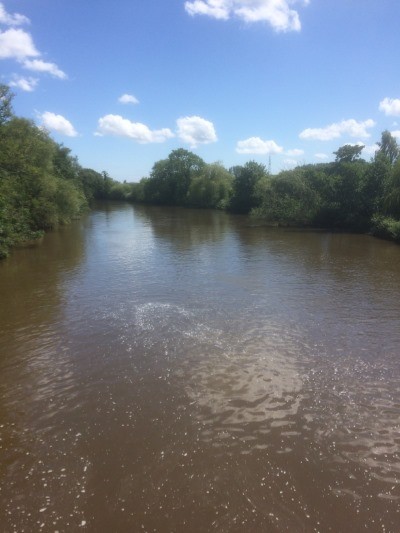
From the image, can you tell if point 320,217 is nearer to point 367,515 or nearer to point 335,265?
point 335,265

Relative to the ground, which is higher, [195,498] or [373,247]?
[373,247]

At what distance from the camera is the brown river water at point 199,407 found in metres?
6.17

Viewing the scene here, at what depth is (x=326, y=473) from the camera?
688 cm

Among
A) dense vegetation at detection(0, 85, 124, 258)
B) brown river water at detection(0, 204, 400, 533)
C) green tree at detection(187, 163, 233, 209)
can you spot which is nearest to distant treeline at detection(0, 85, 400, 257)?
dense vegetation at detection(0, 85, 124, 258)

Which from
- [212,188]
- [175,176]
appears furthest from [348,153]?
[175,176]

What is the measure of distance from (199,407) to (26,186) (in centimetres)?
3308

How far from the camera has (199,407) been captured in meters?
8.78

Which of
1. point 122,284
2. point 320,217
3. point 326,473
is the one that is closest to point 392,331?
point 326,473

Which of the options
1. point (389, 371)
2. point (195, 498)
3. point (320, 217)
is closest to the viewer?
point (195, 498)

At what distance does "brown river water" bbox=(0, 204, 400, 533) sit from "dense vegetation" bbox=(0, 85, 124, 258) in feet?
36.0

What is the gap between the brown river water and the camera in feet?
20.2

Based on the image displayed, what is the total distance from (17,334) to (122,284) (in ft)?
22.3

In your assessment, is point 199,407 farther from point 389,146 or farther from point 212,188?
point 212,188

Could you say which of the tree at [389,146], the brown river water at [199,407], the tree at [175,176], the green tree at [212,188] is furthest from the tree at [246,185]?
the brown river water at [199,407]
